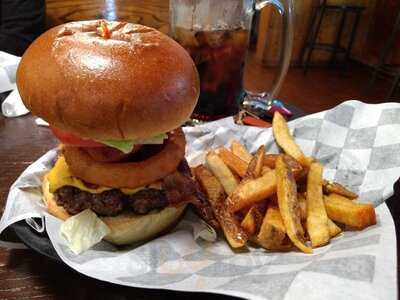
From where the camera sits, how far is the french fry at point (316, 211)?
1.11m

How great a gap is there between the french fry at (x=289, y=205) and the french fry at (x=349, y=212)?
0.13m

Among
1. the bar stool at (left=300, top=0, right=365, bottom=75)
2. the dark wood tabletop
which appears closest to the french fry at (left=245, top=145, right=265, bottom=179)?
the dark wood tabletop

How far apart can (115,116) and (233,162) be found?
21.9 inches

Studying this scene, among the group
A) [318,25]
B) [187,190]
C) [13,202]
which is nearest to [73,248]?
[13,202]

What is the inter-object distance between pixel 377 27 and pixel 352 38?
597mm

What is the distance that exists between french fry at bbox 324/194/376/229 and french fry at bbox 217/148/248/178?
31 centimetres

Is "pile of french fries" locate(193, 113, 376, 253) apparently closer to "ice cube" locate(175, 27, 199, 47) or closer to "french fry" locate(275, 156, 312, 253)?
"french fry" locate(275, 156, 312, 253)

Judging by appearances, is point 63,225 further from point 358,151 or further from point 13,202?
point 358,151

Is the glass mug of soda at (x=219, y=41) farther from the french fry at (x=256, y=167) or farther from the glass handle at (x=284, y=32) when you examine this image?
the french fry at (x=256, y=167)

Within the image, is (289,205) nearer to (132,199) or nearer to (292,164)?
(292,164)

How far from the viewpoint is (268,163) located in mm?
1389

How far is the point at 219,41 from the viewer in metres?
1.85

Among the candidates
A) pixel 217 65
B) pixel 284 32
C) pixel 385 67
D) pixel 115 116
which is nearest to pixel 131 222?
pixel 115 116

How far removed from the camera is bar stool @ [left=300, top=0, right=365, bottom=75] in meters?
6.01
